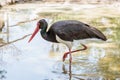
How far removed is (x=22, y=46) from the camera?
8.28 metres

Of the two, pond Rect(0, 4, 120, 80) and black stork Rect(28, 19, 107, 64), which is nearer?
black stork Rect(28, 19, 107, 64)

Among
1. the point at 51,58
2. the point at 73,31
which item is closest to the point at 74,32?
the point at 73,31

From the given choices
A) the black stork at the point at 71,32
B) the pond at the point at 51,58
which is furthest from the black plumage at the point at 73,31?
the pond at the point at 51,58

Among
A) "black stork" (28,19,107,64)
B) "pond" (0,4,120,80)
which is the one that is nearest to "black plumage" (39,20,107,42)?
"black stork" (28,19,107,64)

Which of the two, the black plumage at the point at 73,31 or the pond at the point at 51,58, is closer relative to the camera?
the black plumage at the point at 73,31

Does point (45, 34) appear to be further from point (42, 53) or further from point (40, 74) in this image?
point (42, 53)

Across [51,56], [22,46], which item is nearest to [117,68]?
[51,56]

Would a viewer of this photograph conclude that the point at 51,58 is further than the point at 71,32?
Yes

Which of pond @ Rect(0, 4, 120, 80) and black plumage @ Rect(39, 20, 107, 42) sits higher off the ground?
black plumage @ Rect(39, 20, 107, 42)

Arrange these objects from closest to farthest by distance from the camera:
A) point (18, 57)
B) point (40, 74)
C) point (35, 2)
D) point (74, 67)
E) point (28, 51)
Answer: point (40, 74) → point (74, 67) → point (18, 57) → point (28, 51) → point (35, 2)

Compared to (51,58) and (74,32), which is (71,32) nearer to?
(74,32)

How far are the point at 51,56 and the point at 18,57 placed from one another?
0.64 m

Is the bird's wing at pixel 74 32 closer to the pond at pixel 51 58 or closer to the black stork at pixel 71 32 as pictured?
the black stork at pixel 71 32

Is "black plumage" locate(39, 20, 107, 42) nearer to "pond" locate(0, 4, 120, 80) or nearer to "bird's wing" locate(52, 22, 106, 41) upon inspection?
"bird's wing" locate(52, 22, 106, 41)
